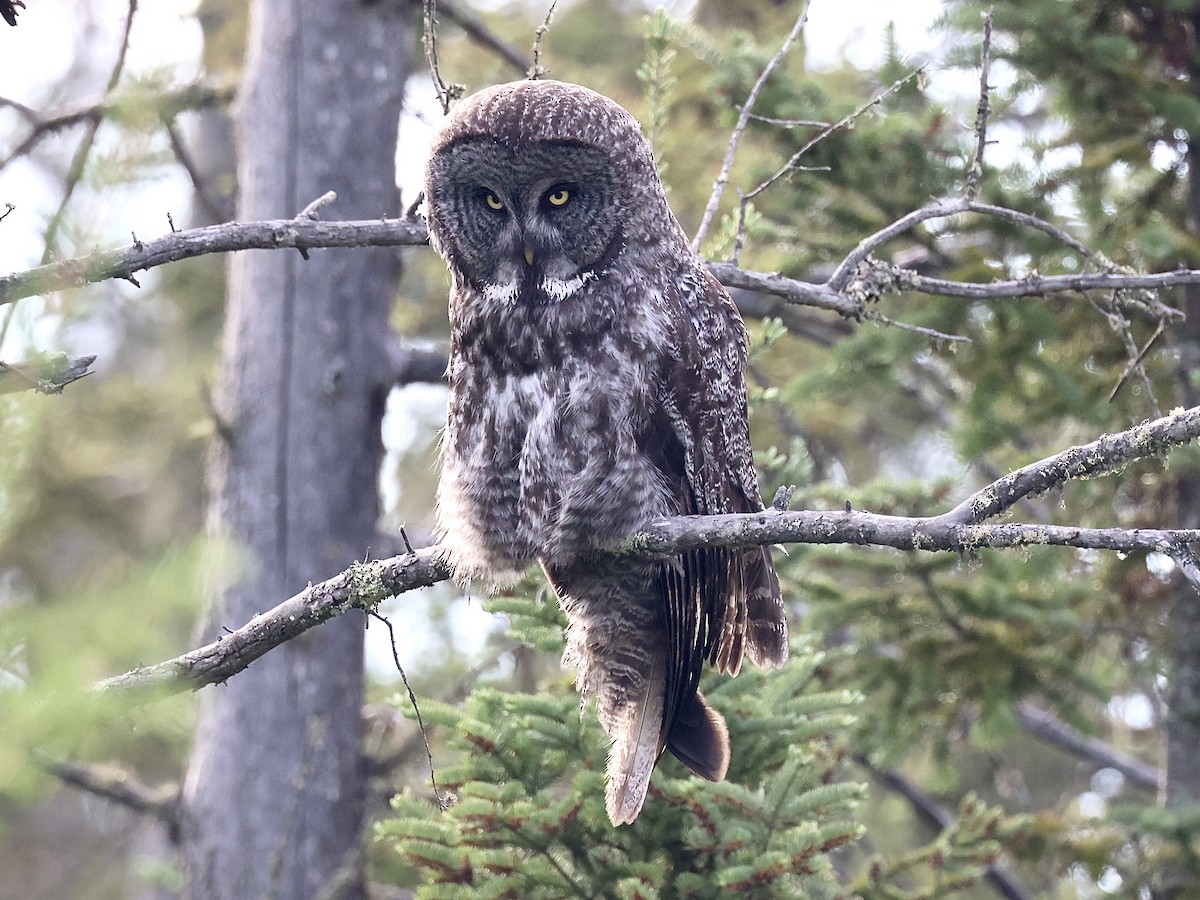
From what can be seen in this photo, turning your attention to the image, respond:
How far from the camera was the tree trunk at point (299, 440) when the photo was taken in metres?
4.68

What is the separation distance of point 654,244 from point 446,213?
1.84 ft

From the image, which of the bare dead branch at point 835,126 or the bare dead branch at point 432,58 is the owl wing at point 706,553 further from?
the bare dead branch at point 432,58

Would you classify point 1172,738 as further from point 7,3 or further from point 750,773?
point 7,3

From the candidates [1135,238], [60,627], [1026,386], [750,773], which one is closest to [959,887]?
[750,773]

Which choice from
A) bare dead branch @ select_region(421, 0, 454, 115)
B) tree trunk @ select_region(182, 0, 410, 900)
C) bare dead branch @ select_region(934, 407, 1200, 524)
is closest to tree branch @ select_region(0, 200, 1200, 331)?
bare dead branch @ select_region(421, 0, 454, 115)

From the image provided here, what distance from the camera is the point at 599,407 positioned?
318 centimetres

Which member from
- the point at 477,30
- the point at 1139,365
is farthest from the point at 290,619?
the point at 477,30

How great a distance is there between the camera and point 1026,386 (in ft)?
16.8

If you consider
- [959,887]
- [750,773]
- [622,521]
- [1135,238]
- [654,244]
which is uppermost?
[1135,238]

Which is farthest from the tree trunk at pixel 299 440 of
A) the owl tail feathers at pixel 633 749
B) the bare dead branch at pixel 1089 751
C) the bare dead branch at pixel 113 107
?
the bare dead branch at pixel 1089 751

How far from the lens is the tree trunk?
4.68 meters

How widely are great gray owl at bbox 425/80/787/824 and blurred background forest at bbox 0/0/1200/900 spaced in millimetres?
273

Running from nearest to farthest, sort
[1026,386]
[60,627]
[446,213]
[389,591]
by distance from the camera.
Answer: [60,627]
[389,591]
[446,213]
[1026,386]

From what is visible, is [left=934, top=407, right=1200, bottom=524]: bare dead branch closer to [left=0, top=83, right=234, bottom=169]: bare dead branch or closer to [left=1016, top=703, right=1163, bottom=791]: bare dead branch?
[left=0, top=83, right=234, bottom=169]: bare dead branch
